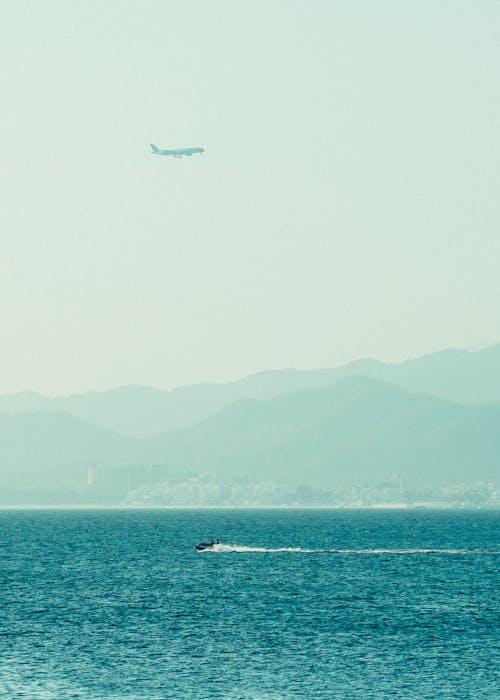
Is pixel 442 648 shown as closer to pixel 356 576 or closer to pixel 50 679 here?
pixel 50 679

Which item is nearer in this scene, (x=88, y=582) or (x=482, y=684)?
(x=482, y=684)

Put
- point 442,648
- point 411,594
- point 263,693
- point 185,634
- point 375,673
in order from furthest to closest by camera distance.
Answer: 1. point 411,594
2. point 185,634
3. point 442,648
4. point 375,673
5. point 263,693

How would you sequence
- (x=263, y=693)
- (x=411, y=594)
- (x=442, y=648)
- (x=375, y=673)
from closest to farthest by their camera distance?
(x=263, y=693), (x=375, y=673), (x=442, y=648), (x=411, y=594)

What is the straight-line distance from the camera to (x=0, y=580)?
19350cm

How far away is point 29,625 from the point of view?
138250 millimetres

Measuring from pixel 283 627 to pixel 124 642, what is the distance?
1872cm

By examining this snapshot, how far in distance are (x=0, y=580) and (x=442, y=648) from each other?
88.4 meters

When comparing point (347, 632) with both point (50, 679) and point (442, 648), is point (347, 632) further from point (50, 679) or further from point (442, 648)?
point (50, 679)

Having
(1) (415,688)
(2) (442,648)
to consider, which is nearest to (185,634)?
(2) (442,648)

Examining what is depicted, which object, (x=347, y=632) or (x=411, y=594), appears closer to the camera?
(x=347, y=632)

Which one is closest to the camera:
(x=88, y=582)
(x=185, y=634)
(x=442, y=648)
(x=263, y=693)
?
(x=263, y=693)

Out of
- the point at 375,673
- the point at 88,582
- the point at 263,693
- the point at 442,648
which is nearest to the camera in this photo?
the point at 263,693

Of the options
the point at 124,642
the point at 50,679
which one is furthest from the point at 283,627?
the point at 50,679

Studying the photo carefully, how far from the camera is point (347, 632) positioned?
438 feet
